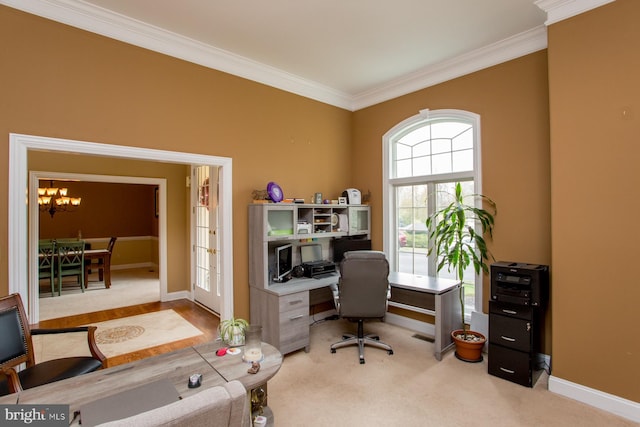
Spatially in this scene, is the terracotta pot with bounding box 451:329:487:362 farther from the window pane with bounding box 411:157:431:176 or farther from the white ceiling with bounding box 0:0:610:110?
the white ceiling with bounding box 0:0:610:110

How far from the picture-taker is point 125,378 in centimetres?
164

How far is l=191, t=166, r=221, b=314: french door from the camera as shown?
479 cm

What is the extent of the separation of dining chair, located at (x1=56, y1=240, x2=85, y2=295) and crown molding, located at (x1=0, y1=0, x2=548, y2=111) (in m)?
4.93

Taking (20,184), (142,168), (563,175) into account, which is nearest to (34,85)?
(20,184)

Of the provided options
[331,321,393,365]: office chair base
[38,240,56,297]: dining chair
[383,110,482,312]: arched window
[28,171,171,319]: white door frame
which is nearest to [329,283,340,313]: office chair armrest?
[331,321,393,365]: office chair base

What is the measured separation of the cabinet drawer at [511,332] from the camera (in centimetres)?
274

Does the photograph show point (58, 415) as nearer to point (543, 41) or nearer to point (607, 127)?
point (607, 127)

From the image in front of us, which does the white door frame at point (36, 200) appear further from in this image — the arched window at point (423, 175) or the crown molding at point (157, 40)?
the arched window at point (423, 175)

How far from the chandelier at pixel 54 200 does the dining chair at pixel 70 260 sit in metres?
1.98

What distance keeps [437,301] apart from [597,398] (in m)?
1.36

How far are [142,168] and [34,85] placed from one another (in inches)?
128

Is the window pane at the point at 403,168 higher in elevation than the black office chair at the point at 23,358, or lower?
higher

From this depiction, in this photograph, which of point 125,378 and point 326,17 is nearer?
point 125,378

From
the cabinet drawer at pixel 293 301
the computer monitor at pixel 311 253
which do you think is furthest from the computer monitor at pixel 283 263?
the cabinet drawer at pixel 293 301
